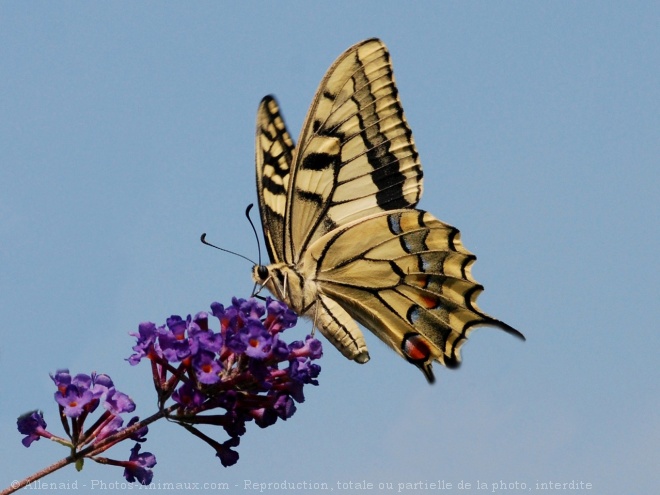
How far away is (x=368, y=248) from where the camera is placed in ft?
15.7

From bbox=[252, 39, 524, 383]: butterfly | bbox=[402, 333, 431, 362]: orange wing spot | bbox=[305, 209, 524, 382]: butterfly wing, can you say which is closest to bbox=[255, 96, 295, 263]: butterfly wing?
bbox=[252, 39, 524, 383]: butterfly

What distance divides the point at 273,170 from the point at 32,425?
193 centimetres

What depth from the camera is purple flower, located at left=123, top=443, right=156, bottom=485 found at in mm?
3752

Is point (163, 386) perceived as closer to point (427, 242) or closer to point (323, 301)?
point (323, 301)

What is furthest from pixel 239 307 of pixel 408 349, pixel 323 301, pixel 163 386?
pixel 408 349

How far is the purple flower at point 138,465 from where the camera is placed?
375 centimetres

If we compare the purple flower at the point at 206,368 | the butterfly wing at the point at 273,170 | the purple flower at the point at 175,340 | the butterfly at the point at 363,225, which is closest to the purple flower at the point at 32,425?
the purple flower at the point at 175,340

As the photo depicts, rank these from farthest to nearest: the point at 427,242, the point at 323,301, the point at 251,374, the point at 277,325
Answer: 1. the point at 427,242
2. the point at 323,301
3. the point at 277,325
4. the point at 251,374

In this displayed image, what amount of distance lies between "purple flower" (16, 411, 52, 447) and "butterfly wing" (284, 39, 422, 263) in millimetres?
1625

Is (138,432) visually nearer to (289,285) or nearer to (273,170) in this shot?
(289,285)

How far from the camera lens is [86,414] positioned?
3.51 meters

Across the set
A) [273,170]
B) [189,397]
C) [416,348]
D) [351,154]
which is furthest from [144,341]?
[351,154]

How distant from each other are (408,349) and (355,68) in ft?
5.68

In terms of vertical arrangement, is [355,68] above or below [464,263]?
above
